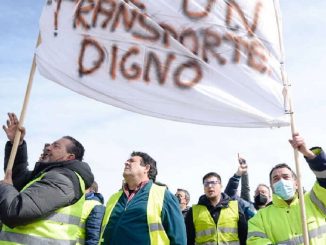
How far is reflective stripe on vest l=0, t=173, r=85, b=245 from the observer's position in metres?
3.48

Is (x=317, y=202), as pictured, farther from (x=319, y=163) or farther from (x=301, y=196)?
(x=301, y=196)

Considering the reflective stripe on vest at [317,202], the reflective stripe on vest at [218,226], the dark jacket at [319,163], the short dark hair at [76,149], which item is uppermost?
the short dark hair at [76,149]

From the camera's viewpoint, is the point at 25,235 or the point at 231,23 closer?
the point at 25,235

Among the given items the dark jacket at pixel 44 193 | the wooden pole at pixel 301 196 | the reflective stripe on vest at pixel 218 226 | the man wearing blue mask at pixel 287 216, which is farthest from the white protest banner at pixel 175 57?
the reflective stripe on vest at pixel 218 226

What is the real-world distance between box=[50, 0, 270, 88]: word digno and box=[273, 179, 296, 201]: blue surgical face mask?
1259mm

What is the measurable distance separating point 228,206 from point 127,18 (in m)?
3.13

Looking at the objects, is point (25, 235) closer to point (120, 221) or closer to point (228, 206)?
point (120, 221)

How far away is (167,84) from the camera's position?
13.1 feet

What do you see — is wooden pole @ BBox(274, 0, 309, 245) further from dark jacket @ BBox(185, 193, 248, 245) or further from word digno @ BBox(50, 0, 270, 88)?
dark jacket @ BBox(185, 193, 248, 245)

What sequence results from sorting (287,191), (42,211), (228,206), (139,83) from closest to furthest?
(42,211), (139,83), (287,191), (228,206)

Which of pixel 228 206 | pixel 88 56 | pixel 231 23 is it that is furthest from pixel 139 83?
pixel 228 206

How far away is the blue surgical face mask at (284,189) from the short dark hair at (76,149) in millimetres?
1846

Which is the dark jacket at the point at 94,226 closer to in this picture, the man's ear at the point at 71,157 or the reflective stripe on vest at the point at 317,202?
the man's ear at the point at 71,157

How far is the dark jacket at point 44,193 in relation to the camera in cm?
331
